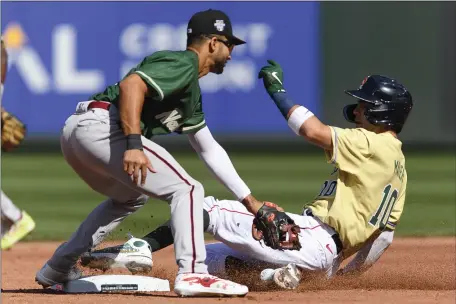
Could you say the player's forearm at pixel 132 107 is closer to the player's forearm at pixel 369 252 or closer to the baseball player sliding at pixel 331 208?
the baseball player sliding at pixel 331 208

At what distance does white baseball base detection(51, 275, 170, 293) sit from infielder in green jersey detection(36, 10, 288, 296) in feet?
1.63

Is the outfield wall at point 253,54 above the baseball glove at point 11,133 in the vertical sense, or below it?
below

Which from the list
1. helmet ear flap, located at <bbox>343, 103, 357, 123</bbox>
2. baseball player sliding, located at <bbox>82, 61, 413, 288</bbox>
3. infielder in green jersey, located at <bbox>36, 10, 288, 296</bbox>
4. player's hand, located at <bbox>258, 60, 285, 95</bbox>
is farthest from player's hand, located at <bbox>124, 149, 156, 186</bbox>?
helmet ear flap, located at <bbox>343, 103, 357, 123</bbox>

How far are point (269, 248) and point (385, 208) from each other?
2.38ft

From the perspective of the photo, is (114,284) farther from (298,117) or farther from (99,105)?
(298,117)

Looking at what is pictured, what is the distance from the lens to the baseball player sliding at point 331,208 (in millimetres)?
5648

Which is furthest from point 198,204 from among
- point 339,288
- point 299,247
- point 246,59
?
point 246,59

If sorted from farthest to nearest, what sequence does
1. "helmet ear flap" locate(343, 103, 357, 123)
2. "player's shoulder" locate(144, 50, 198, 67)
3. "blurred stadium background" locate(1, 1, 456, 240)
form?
"blurred stadium background" locate(1, 1, 456, 240) → "helmet ear flap" locate(343, 103, 357, 123) → "player's shoulder" locate(144, 50, 198, 67)

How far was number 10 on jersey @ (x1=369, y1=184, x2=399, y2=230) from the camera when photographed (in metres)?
5.77

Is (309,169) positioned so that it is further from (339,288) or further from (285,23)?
(339,288)

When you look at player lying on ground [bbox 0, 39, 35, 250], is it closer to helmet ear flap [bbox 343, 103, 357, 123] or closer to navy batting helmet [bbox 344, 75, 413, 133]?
helmet ear flap [bbox 343, 103, 357, 123]

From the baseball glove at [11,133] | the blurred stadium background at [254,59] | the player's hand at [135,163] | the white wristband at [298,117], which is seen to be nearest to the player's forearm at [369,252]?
the white wristband at [298,117]

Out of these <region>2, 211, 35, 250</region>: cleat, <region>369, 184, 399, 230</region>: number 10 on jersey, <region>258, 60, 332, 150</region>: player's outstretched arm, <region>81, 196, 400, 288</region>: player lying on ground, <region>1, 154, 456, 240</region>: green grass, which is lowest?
<region>1, 154, 456, 240</region>: green grass

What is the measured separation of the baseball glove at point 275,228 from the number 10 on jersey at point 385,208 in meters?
0.50
